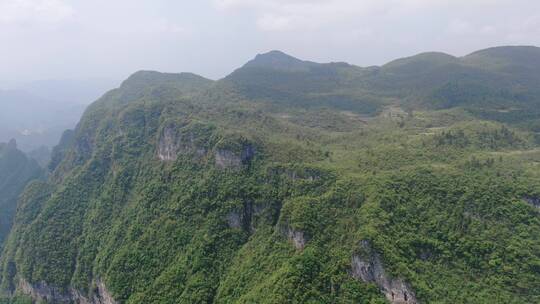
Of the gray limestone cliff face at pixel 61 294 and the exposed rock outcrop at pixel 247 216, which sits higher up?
the exposed rock outcrop at pixel 247 216

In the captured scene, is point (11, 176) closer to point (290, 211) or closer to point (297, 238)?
point (290, 211)

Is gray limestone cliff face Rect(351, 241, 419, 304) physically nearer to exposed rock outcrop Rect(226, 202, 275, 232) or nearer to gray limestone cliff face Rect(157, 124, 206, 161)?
exposed rock outcrop Rect(226, 202, 275, 232)

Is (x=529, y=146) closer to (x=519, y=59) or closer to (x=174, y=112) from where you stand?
(x=174, y=112)

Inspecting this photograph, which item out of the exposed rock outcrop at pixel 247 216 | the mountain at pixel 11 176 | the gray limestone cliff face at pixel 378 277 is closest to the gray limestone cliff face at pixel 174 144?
the exposed rock outcrop at pixel 247 216

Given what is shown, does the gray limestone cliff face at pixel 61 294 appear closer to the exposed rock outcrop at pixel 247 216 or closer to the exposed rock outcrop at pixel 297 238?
the exposed rock outcrop at pixel 247 216

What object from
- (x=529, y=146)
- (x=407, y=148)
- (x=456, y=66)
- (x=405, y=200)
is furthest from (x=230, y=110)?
(x=456, y=66)

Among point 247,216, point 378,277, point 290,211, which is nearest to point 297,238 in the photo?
point 290,211
